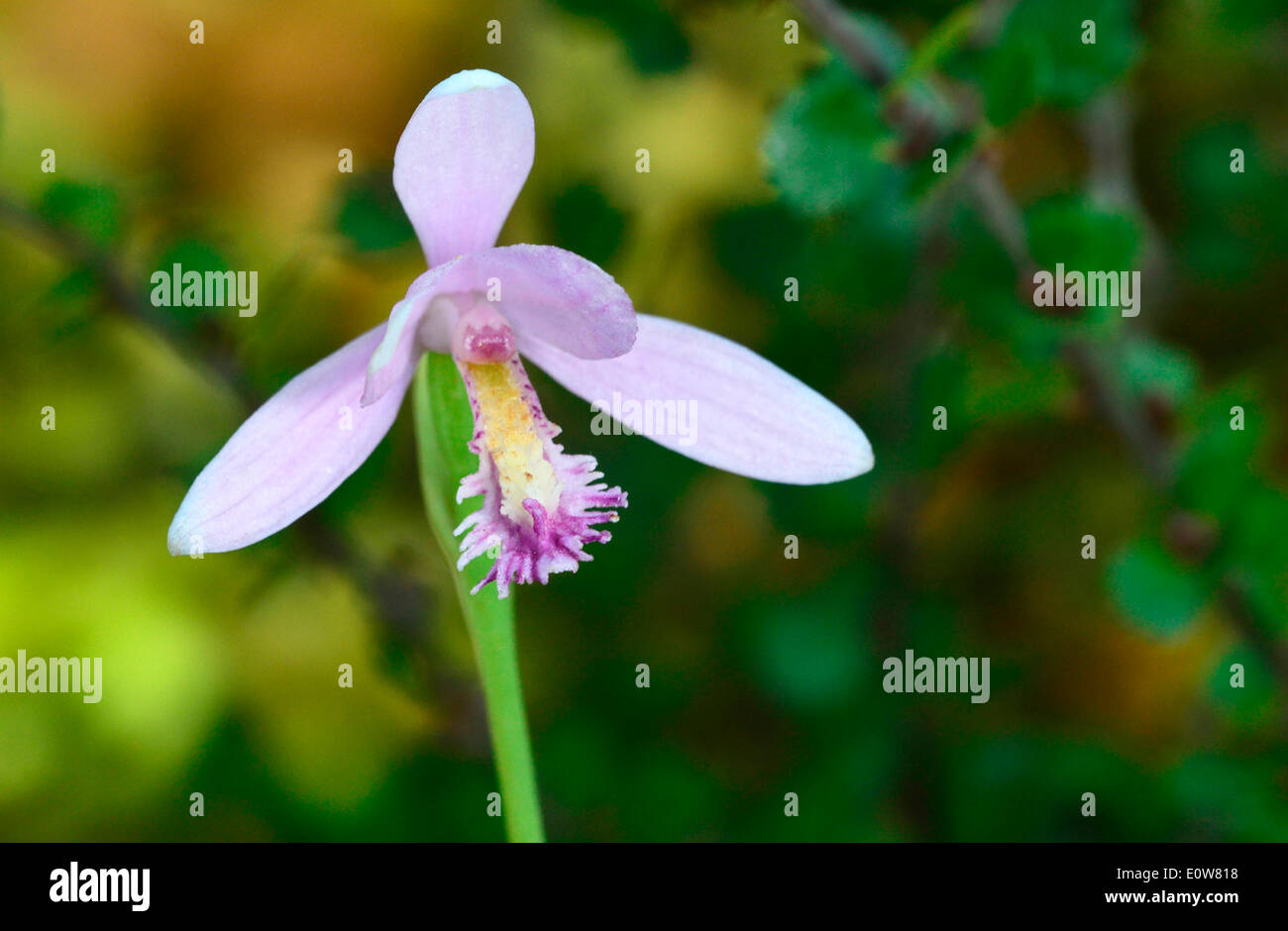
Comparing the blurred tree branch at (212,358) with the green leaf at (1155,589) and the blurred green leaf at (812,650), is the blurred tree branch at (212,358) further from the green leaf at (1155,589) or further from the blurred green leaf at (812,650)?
the green leaf at (1155,589)

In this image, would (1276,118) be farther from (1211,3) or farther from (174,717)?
(174,717)

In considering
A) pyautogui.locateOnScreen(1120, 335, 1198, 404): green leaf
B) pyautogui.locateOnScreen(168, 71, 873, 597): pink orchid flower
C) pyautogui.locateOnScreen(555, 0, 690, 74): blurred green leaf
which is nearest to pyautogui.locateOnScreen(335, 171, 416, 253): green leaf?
pyautogui.locateOnScreen(555, 0, 690, 74): blurred green leaf

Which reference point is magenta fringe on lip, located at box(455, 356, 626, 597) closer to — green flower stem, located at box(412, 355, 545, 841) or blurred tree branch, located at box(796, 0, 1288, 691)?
green flower stem, located at box(412, 355, 545, 841)

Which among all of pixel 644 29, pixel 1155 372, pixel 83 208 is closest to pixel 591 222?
pixel 644 29

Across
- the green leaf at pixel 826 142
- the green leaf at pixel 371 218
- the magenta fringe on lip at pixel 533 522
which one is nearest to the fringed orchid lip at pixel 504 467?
the magenta fringe on lip at pixel 533 522

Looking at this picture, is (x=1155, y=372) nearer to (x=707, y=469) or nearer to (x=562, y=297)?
(x=707, y=469)

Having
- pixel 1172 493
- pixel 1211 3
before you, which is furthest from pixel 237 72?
pixel 1172 493

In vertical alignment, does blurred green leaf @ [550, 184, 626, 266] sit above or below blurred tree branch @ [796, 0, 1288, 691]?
above
